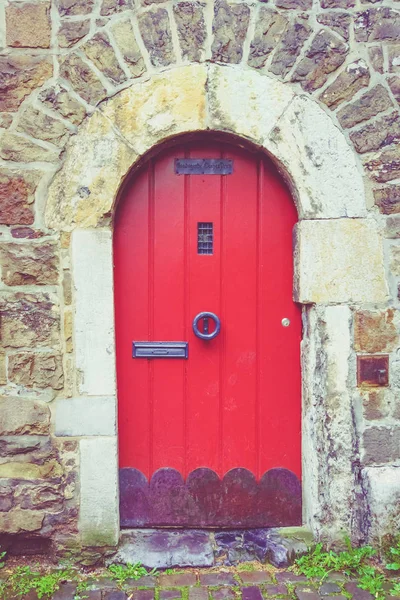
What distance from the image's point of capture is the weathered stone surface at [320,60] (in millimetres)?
2643

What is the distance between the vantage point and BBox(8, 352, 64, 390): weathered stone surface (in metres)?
2.64

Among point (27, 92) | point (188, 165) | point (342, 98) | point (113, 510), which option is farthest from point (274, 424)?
point (27, 92)

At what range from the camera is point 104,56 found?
2615mm

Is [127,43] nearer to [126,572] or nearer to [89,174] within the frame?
[89,174]

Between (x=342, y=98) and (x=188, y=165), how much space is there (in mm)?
864

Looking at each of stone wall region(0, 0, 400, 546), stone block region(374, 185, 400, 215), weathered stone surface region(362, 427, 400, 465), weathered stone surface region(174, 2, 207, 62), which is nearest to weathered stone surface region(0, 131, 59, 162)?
stone wall region(0, 0, 400, 546)

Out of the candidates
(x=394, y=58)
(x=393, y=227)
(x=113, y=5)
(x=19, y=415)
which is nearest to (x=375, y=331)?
(x=393, y=227)

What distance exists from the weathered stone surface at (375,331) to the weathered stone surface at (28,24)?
2.13 m

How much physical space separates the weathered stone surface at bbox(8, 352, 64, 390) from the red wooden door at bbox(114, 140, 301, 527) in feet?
1.19

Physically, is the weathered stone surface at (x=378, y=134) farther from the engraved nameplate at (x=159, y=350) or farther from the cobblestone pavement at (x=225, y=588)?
the cobblestone pavement at (x=225, y=588)

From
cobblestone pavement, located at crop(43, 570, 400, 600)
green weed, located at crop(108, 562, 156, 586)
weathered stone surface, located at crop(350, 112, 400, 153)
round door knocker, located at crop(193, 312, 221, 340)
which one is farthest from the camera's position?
round door knocker, located at crop(193, 312, 221, 340)

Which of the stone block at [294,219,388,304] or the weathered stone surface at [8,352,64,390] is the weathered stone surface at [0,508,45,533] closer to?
the weathered stone surface at [8,352,64,390]

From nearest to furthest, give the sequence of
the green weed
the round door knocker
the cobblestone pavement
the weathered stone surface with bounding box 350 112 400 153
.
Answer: the cobblestone pavement < the green weed < the weathered stone surface with bounding box 350 112 400 153 < the round door knocker

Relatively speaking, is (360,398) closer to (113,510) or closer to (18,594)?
(113,510)
